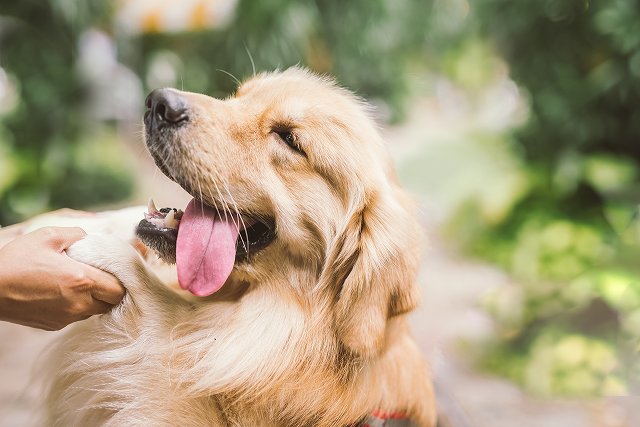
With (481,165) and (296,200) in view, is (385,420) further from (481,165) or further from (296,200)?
(481,165)

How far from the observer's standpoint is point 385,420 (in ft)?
5.31

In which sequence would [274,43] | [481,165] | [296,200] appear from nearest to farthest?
[296,200]
[274,43]
[481,165]

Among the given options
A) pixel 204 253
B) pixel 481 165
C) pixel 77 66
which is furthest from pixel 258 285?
pixel 481 165

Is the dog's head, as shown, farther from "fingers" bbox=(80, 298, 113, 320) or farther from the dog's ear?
"fingers" bbox=(80, 298, 113, 320)

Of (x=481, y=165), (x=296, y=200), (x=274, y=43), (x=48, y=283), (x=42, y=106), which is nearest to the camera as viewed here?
(x=48, y=283)

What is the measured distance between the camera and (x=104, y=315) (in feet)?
5.03

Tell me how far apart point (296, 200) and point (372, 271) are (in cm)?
29

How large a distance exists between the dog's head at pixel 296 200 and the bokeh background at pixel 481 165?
148 cm

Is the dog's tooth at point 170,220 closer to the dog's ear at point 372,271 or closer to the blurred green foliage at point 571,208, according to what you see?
the dog's ear at point 372,271

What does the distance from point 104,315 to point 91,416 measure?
30cm

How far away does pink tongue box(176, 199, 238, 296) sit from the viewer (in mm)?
1436

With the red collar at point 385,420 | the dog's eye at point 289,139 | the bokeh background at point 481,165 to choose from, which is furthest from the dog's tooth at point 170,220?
the bokeh background at point 481,165

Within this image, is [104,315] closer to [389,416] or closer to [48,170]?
[389,416]

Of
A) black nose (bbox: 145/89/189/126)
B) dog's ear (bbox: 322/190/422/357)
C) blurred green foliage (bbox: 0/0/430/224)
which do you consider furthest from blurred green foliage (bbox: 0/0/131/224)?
dog's ear (bbox: 322/190/422/357)
